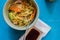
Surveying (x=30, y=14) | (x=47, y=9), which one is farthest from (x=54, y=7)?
(x=30, y=14)

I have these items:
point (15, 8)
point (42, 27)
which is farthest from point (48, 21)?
point (15, 8)

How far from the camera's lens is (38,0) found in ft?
2.33

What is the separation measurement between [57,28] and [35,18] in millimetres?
144

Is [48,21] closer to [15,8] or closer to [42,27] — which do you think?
[42,27]

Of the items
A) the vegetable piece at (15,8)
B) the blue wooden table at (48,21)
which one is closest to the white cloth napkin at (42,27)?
the blue wooden table at (48,21)

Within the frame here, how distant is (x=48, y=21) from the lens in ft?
2.31

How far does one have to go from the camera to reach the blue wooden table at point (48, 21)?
704mm

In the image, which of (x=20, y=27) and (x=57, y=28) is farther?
(x=57, y=28)

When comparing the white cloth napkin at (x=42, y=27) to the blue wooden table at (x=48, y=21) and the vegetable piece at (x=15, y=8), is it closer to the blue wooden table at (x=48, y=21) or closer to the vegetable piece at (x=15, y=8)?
the blue wooden table at (x=48, y=21)

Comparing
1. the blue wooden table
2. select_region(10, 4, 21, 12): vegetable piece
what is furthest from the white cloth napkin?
select_region(10, 4, 21, 12): vegetable piece

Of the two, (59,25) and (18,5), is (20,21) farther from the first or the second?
A: (59,25)

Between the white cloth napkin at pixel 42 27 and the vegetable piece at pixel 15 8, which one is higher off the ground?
the vegetable piece at pixel 15 8

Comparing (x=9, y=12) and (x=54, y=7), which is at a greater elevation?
(x=54, y=7)

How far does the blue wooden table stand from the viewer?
70 centimetres
